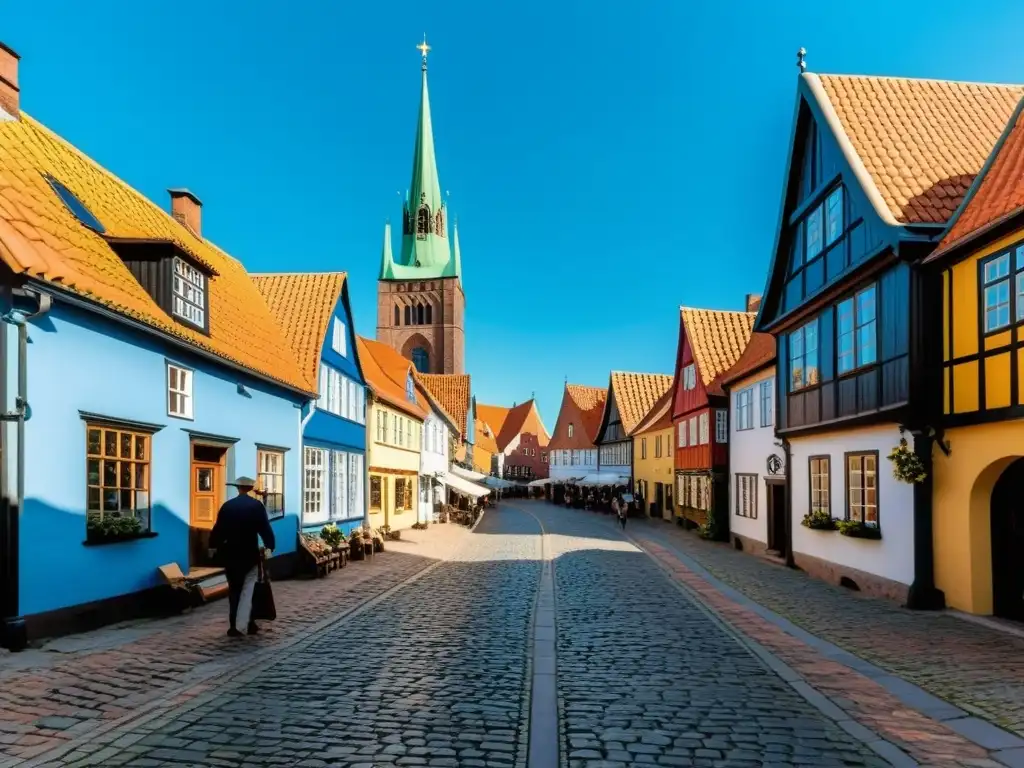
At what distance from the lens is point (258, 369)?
1567 centimetres

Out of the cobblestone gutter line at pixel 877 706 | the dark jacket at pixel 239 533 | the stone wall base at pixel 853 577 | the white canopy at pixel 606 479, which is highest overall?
the dark jacket at pixel 239 533

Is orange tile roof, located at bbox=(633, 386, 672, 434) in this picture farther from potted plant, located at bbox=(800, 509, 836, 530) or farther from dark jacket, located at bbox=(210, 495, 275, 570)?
dark jacket, located at bbox=(210, 495, 275, 570)

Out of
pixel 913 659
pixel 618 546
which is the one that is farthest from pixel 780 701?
pixel 618 546

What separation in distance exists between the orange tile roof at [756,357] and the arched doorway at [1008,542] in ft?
31.2

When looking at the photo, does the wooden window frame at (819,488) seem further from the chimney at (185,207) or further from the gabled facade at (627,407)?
the gabled facade at (627,407)

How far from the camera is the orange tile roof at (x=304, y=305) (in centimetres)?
2005

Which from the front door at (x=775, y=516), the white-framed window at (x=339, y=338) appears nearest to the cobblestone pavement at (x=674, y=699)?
the front door at (x=775, y=516)

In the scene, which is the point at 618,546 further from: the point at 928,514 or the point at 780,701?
the point at 780,701

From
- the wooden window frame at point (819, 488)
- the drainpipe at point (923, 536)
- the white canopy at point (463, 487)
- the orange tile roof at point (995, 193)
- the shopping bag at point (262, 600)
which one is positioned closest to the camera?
the shopping bag at point (262, 600)

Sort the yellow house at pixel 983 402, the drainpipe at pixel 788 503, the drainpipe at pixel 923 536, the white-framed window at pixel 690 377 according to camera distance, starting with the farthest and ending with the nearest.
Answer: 1. the white-framed window at pixel 690 377
2. the drainpipe at pixel 788 503
3. the drainpipe at pixel 923 536
4. the yellow house at pixel 983 402

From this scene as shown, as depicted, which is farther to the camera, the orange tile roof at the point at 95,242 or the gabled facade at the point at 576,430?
the gabled facade at the point at 576,430

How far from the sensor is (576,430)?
6988 centimetres

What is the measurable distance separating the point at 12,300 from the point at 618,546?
781 inches

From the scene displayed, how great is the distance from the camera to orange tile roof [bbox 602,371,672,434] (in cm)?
5272
